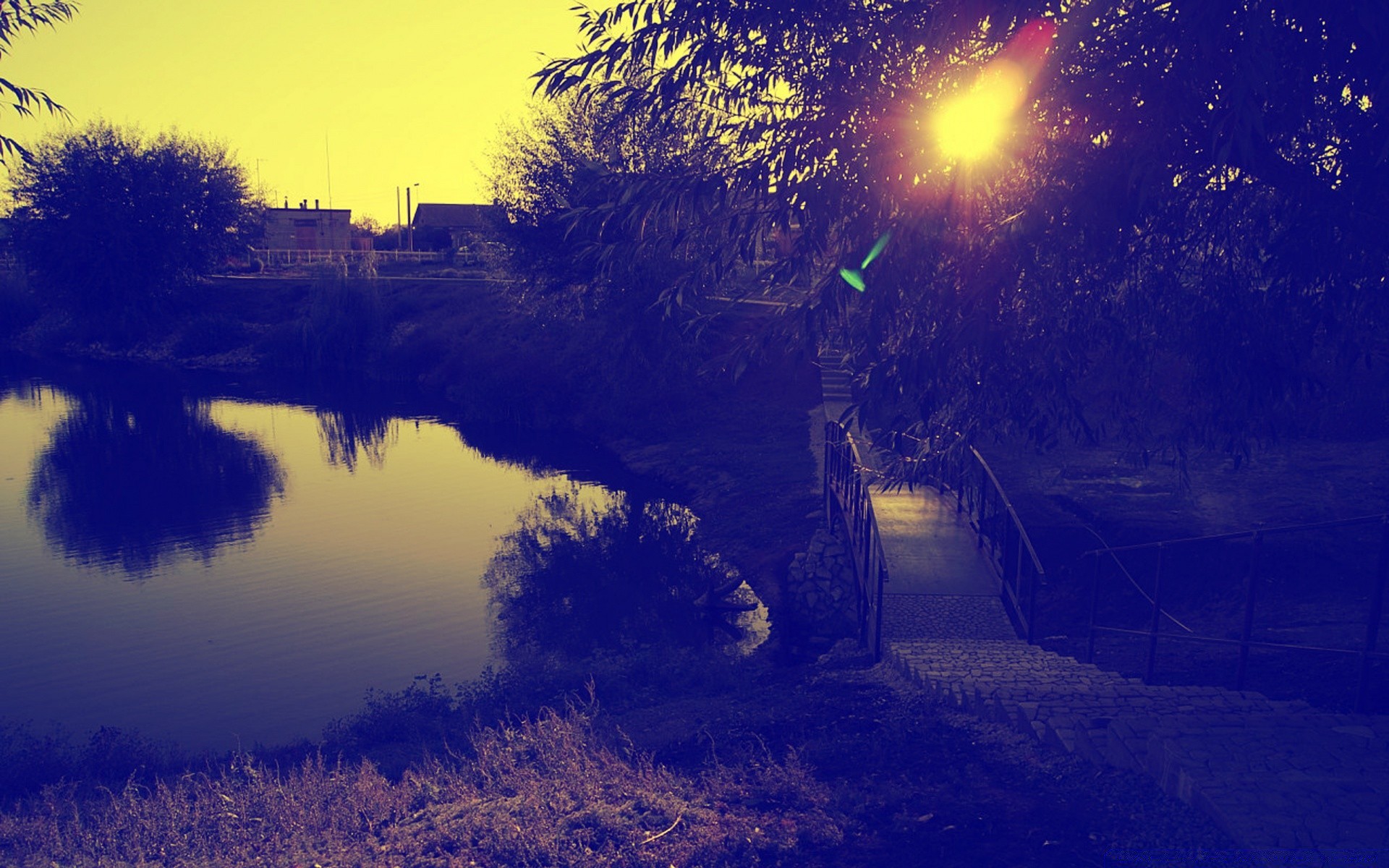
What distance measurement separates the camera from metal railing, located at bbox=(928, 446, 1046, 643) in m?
10.9

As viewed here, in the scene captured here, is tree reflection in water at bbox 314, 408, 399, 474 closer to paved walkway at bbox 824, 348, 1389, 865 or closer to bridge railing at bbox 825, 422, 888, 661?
bridge railing at bbox 825, 422, 888, 661

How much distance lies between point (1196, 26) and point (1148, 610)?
8.97 m

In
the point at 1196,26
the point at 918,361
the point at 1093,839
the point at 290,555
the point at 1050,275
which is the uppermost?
the point at 1196,26

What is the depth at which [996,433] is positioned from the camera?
8.33 metres

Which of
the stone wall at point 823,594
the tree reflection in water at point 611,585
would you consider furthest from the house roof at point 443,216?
the stone wall at point 823,594

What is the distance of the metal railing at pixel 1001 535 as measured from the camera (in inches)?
429

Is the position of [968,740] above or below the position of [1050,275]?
below

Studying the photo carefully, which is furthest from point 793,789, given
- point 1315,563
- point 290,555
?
point 290,555

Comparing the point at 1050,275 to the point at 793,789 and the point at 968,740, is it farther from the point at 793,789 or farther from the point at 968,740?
the point at 793,789

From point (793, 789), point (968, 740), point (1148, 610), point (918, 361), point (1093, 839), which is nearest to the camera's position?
point (1093, 839)

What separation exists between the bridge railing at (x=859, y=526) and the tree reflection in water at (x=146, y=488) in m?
11.9

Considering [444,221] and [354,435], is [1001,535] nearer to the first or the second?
[354,435]

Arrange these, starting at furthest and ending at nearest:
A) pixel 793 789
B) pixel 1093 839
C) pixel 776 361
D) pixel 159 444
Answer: pixel 776 361 < pixel 159 444 < pixel 793 789 < pixel 1093 839

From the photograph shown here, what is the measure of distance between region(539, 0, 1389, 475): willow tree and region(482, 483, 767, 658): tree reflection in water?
→ 8.89 m
